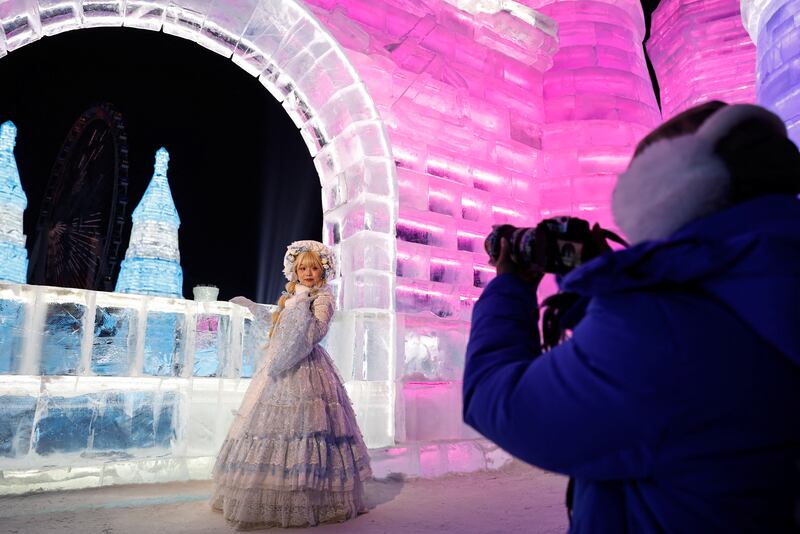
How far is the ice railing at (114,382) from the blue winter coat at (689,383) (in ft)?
10.4

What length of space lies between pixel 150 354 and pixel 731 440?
3.67 metres

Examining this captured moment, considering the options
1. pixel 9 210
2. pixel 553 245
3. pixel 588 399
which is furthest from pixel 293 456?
pixel 9 210

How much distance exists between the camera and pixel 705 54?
6.30m

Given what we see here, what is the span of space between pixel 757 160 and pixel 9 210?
36.4 ft

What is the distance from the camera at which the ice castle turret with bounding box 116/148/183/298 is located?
46.2 feet

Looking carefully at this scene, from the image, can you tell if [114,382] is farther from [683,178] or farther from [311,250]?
[683,178]

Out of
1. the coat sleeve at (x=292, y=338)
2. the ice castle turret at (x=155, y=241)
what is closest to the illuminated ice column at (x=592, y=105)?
the coat sleeve at (x=292, y=338)

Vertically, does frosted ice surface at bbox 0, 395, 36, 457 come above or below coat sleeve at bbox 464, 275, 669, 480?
below

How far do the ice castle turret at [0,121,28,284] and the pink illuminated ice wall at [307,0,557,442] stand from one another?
7.31 m

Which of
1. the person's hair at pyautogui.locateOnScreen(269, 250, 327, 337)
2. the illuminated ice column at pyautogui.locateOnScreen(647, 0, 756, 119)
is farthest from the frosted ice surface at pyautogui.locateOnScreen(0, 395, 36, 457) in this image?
the illuminated ice column at pyautogui.locateOnScreen(647, 0, 756, 119)

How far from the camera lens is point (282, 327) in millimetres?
3139

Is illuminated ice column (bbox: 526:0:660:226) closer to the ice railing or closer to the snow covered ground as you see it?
the snow covered ground

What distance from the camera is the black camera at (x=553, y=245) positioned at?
2.83 feet

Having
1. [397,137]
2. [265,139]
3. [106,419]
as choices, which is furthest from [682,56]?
[265,139]
